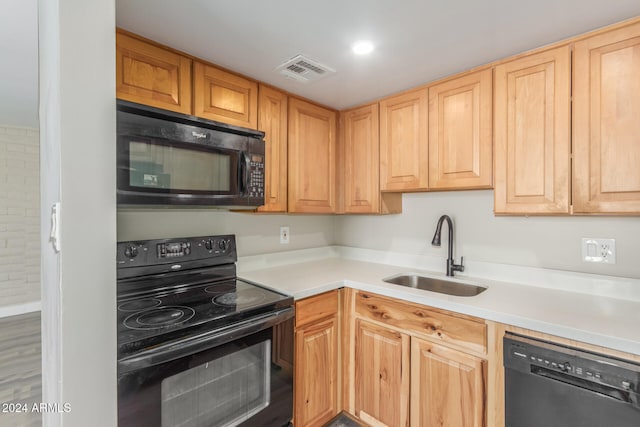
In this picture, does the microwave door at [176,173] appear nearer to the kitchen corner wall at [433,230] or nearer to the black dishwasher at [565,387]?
the kitchen corner wall at [433,230]

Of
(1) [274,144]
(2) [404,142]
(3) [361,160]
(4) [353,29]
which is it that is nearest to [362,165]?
(3) [361,160]

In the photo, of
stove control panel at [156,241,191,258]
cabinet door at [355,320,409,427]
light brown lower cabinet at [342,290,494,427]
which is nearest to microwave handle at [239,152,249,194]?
stove control panel at [156,241,191,258]

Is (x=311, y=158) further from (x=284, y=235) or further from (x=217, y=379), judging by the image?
(x=217, y=379)

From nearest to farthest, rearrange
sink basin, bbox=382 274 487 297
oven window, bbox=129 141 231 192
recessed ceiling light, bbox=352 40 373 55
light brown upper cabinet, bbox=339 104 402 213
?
oven window, bbox=129 141 231 192 → recessed ceiling light, bbox=352 40 373 55 → sink basin, bbox=382 274 487 297 → light brown upper cabinet, bbox=339 104 402 213

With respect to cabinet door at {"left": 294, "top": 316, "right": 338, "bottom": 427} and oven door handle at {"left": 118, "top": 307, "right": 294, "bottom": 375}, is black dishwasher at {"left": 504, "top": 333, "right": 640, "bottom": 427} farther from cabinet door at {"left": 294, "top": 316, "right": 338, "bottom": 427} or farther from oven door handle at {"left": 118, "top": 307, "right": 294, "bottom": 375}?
oven door handle at {"left": 118, "top": 307, "right": 294, "bottom": 375}

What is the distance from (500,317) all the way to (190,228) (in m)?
1.69

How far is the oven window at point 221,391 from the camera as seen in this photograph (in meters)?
1.10

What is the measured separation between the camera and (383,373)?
1648 mm

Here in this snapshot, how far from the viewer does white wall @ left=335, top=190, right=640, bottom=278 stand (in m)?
1.47

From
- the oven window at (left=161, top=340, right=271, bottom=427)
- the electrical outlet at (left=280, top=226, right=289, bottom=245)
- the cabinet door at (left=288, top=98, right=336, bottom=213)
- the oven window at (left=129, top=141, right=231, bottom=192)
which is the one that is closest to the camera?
the oven window at (left=161, top=340, right=271, bottom=427)

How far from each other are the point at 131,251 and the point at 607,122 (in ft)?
7.45

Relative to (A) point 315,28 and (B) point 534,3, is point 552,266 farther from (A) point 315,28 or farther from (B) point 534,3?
(A) point 315,28

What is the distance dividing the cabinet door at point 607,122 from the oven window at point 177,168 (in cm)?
167

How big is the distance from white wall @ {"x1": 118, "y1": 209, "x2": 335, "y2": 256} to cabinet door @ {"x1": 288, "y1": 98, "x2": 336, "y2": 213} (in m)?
0.31
